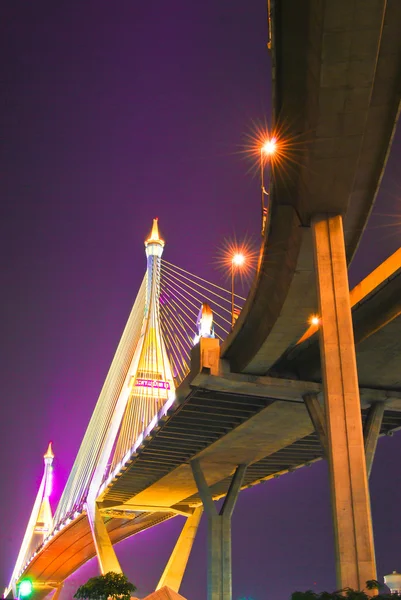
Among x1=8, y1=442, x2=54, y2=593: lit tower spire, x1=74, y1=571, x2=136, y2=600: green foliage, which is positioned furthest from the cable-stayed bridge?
x1=8, y1=442, x2=54, y2=593: lit tower spire

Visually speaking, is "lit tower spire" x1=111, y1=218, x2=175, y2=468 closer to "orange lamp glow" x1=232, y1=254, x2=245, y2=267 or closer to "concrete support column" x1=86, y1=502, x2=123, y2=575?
"concrete support column" x1=86, y1=502, x2=123, y2=575

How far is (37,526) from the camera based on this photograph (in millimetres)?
88938

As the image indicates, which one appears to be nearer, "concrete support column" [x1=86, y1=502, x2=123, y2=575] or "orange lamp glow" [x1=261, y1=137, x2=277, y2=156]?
"orange lamp glow" [x1=261, y1=137, x2=277, y2=156]

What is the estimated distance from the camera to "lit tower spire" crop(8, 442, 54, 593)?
8538cm

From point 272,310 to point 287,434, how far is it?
1369 centimetres

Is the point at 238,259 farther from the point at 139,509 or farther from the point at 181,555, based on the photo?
the point at 181,555

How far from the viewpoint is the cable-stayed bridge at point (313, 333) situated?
11961mm

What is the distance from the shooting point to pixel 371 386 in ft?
80.9

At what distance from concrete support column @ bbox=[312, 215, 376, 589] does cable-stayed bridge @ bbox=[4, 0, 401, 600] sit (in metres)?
0.03

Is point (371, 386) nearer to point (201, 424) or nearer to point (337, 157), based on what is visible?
point (201, 424)

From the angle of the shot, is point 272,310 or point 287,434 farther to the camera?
point 287,434

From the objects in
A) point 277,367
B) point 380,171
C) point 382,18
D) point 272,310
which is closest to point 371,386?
point 277,367

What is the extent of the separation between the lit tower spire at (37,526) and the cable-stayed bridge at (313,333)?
162ft

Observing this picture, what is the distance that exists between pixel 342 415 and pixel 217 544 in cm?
2640
